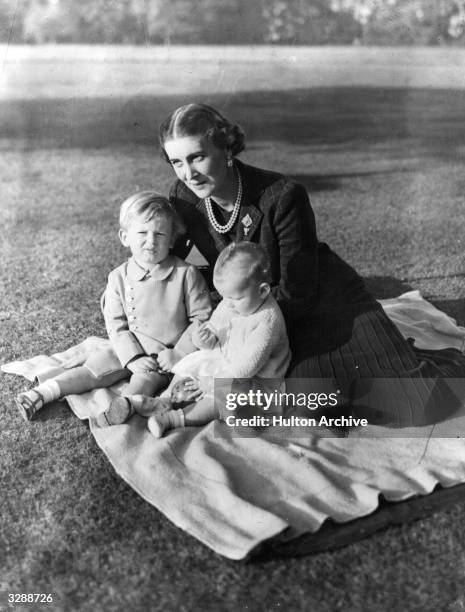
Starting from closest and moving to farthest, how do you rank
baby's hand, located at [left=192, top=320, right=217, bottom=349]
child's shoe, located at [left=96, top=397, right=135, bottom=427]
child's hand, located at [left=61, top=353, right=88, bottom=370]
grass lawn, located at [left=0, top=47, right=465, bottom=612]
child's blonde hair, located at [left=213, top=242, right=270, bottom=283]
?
grass lawn, located at [left=0, top=47, right=465, bottom=612] < child's blonde hair, located at [left=213, top=242, right=270, bottom=283] < child's shoe, located at [left=96, top=397, right=135, bottom=427] < baby's hand, located at [left=192, top=320, right=217, bottom=349] < child's hand, located at [left=61, top=353, right=88, bottom=370]

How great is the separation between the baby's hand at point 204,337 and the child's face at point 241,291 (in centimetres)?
21

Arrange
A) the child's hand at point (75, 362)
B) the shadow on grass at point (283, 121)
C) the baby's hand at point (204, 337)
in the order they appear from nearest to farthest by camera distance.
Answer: the baby's hand at point (204, 337), the child's hand at point (75, 362), the shadow on grass at point (283, 121)

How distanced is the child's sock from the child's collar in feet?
2.20

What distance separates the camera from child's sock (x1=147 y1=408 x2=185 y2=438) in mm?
2969

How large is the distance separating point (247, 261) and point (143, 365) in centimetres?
80

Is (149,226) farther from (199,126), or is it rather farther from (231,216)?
(199,126)

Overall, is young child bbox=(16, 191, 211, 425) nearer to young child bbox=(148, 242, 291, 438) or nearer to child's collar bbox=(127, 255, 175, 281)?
child's collar bbox=(127, 255, 175, 281)

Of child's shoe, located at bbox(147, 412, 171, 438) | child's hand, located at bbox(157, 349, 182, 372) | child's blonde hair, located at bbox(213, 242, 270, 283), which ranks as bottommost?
child's shoe, located at bbox(147, 412, 171, 438)

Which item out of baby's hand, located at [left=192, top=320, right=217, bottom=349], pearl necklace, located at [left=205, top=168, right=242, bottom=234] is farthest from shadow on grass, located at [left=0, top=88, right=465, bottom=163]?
baby's hand, located at [left=192, top=320, right=217, bottom=349]

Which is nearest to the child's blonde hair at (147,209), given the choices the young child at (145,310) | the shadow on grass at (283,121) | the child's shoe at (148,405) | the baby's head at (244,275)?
the young child at (145,310)

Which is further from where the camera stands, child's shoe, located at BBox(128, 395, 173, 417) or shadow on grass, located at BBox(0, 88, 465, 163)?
shadow on grass, located at BBox(0, 88, 465, 163)

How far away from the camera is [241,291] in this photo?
2.93 meters

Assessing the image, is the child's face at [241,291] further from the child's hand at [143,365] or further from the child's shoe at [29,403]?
the child's shoe at [29,403]

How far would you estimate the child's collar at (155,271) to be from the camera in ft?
11.0
